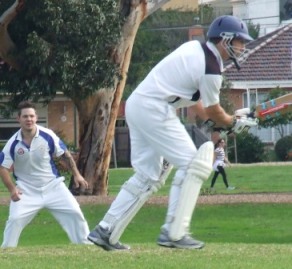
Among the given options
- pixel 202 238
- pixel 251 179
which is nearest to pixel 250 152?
pixel 251 179

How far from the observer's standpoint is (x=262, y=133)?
54.3m

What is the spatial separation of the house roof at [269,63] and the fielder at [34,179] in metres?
42.0

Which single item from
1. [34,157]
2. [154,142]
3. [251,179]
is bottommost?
[251,179]

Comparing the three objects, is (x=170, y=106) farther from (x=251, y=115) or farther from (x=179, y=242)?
(x=179, y=242)

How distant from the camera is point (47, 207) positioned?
1320 centimetres

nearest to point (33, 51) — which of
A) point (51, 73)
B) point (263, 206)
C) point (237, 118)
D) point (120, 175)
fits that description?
point (51, 73)

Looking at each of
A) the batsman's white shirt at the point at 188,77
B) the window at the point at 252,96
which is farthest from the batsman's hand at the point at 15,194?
the window at the point at 252,96

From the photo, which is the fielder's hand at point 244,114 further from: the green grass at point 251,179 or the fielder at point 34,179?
the green grass at point 251,179

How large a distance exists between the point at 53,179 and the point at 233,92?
1701 inches

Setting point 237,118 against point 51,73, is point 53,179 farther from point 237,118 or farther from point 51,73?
point 51,73

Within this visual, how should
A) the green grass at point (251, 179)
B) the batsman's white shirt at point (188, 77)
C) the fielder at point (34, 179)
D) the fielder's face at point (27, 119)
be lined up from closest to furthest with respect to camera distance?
1. the batsman's white shirt at point (188, 77)
2. the fielder's face at point (27, 119)
3. the fielder at point (34, 179)
4. the green grass at point (251, 179)

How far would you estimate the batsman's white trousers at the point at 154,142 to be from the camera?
9.82 meters

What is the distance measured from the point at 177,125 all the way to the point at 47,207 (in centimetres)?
370

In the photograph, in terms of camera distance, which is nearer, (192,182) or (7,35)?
(192,182)
